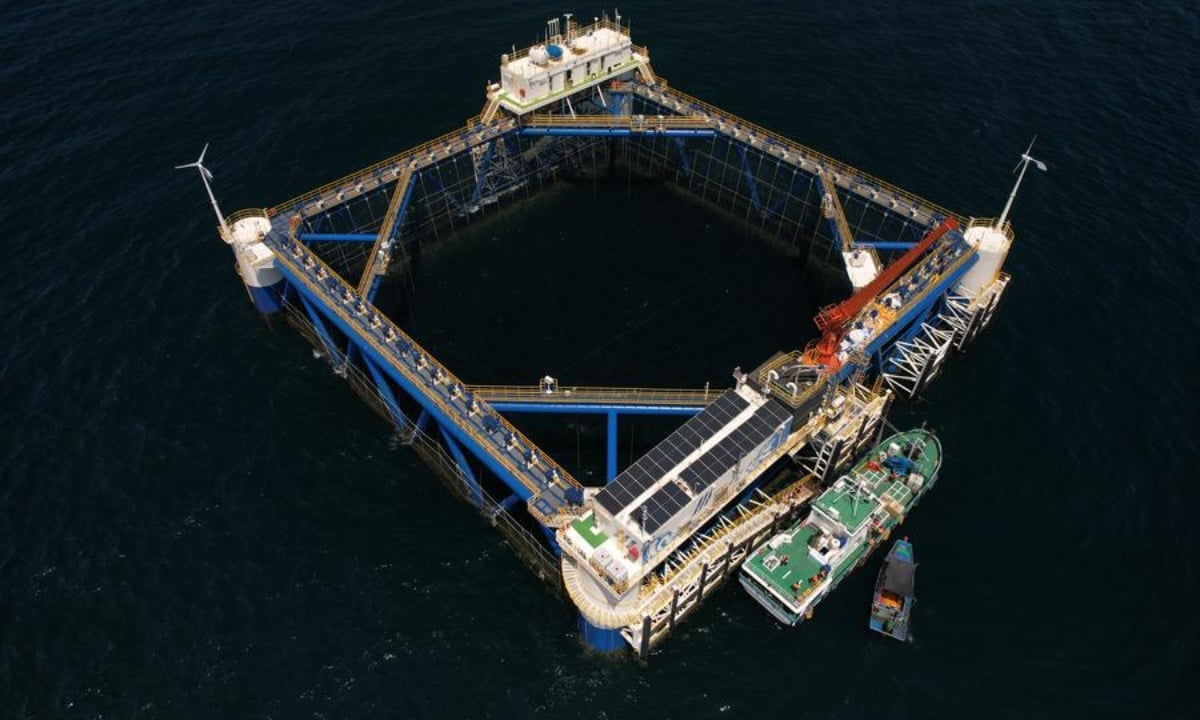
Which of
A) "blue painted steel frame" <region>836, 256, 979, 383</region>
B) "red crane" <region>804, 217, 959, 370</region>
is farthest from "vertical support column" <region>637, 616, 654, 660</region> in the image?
"blue painted steel frame" <region>836, 256, 979, 383</region>

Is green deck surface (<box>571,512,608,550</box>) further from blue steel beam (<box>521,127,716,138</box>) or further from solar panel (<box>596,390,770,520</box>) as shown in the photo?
blue steel beam (<box>521,127,716,138</box>)

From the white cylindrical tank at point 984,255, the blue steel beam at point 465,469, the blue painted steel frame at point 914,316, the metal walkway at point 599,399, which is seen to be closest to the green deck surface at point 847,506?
the blue painted steel frame at point 914,316

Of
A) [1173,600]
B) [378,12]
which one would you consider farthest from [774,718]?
[378,12]

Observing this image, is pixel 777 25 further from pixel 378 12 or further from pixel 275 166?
pixel 275 166

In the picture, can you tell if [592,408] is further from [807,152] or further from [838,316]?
[807,152]

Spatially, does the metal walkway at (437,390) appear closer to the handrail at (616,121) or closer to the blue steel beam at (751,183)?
the handrail at (616,121)

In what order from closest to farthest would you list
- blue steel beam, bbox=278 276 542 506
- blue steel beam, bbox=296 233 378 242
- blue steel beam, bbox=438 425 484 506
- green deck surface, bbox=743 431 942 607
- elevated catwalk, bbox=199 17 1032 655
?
elevated catwalk, bbox=199 17 1032 655 → green deck surface, bbox=743 431 942 607 → blue steel beam, bbox=278 276 542 506 → blue steel beam, bbox=438 425 484 506 → blue steel beam, bbox=296 233 378 242
